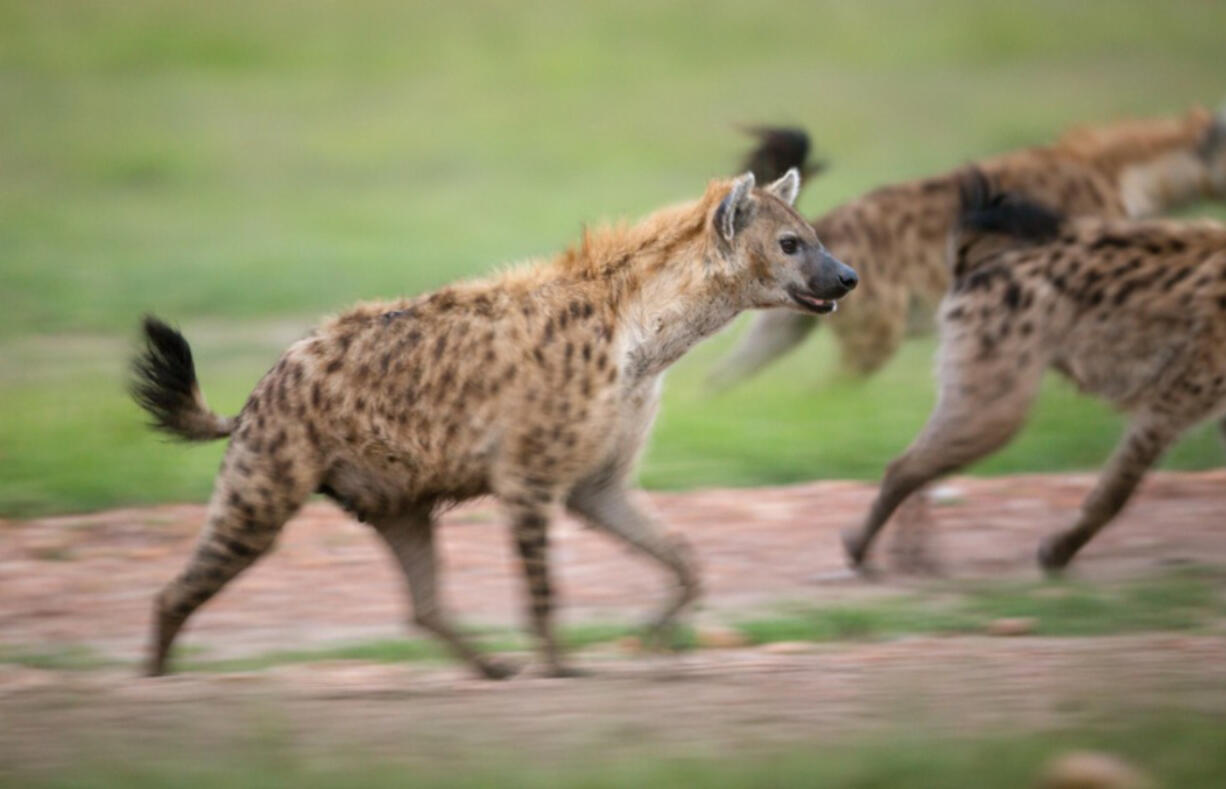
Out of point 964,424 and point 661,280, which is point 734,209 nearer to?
point 661,280

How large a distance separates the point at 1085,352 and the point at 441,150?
13.1 meters

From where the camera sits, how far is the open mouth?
527 centimetres

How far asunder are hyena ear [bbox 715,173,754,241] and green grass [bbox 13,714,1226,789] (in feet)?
5.50

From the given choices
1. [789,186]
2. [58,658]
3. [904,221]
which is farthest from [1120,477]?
[58,658]

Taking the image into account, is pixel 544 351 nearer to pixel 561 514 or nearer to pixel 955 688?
pixel 955 688

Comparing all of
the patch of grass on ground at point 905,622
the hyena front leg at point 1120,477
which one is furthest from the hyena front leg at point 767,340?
the patch of grass on ground at point 905,622

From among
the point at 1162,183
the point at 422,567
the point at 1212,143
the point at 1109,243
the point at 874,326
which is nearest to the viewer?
the point at 422,567

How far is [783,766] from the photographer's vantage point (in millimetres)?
3717

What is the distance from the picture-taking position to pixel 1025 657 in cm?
479

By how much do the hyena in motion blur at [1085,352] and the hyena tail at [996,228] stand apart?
7cm

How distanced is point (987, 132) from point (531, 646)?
47.1 ft

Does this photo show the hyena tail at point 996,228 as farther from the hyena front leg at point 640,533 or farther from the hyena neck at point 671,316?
the hyena front leg at point 640,533

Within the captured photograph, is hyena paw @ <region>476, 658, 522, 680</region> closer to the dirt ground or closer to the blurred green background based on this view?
the dirt ground

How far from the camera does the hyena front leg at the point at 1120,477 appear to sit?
6008 millimetres
